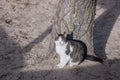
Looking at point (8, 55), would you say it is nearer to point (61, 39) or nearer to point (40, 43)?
point (40, 43)

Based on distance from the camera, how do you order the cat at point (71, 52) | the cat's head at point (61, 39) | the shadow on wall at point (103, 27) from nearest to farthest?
the cat's head at point (61, 39), the cat at point (71, 52), the shadow on wall at point (103, 27)

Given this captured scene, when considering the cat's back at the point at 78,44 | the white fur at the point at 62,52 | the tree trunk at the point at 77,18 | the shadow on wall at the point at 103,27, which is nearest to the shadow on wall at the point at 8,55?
the white fur at the point at 62,52

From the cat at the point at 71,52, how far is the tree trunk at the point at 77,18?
0.65 feet

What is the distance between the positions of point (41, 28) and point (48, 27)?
17 cm

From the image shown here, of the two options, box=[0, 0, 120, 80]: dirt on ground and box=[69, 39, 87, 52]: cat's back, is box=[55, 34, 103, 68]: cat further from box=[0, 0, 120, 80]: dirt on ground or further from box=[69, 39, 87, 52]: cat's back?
box=[0, 0, 120, 80]: dirt on ground

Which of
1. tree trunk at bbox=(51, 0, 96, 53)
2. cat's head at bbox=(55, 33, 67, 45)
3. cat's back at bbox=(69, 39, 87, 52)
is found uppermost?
tree trunk at bbox=(51, 0, 96, 53)

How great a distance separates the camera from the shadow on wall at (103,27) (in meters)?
6.36

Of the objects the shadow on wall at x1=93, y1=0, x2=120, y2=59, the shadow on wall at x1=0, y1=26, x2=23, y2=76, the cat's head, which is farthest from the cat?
the shadow on wall at x1=0, y1=26, x2=23, y2=76

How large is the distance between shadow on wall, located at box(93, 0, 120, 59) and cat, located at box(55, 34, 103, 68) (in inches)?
22.0

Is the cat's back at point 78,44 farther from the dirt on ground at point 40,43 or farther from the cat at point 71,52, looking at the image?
the dirt on ground at point 40,43

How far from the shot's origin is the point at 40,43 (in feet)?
20.7

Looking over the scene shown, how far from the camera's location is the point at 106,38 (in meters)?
6.73

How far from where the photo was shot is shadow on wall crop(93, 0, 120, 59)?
6.36m

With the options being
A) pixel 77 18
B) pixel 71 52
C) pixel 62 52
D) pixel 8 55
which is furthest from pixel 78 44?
pixel 8 55
